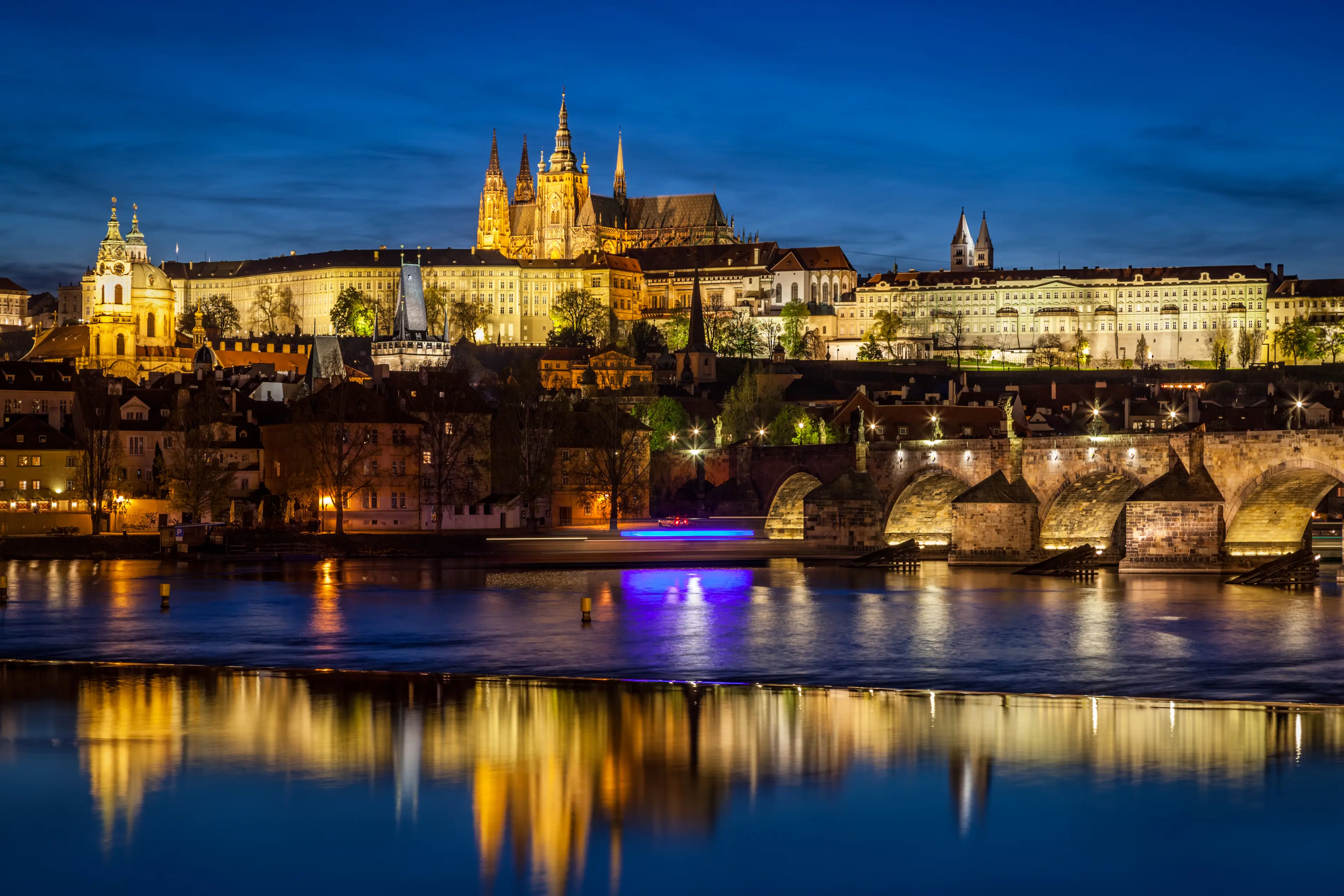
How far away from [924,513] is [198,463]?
83.5ft

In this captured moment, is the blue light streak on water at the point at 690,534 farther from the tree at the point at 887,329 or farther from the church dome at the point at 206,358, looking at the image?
the tree at the point at 887,329

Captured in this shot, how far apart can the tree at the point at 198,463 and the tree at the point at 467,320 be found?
94.2 meters

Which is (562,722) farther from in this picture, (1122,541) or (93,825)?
(1122,541)

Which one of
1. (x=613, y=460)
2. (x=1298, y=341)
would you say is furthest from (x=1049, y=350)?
(x=613, y=460)

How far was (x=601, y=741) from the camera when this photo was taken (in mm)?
24094

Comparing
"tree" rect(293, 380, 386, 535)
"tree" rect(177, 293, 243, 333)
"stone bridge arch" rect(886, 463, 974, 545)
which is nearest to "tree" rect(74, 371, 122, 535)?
"tree" rect(293, 380, 386, 535)

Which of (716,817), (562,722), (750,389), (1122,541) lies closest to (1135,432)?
(1122,541)

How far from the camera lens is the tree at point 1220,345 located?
16025 cm

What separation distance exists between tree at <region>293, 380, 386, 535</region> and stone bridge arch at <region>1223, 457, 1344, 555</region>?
30.1 metres

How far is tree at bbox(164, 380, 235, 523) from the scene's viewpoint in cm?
6331

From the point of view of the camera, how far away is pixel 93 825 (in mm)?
20078

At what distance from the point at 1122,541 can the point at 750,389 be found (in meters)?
40.4

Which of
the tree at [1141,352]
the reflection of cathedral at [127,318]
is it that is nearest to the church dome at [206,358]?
the reflection of cathedral at [127,318]

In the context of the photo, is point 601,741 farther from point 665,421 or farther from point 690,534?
point 665,421
